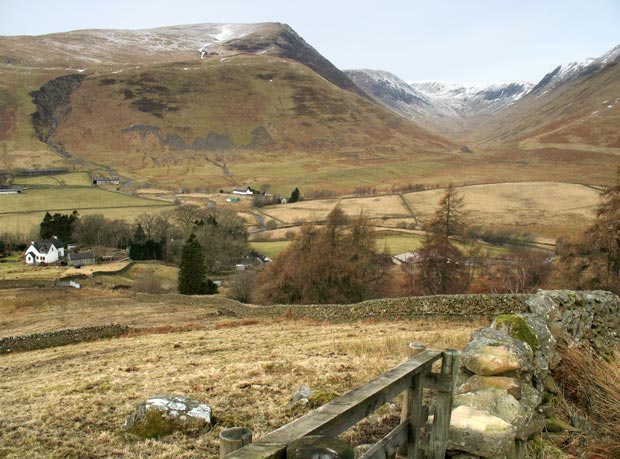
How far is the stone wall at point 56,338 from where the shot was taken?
22.8 metres

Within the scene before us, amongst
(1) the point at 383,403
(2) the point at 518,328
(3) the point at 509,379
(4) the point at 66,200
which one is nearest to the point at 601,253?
(2) the point at 518,328

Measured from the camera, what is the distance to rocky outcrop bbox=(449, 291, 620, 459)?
15.9 ft

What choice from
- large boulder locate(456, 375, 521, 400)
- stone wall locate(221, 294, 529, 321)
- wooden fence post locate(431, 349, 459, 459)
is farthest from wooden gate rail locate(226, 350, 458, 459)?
stone wall locate(221, 294, 529, 321)

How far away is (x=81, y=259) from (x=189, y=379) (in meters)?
68.8

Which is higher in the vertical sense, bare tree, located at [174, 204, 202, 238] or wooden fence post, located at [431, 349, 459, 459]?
wooden fence post, located at [431, 349, 459, 459]

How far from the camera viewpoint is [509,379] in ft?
18.7

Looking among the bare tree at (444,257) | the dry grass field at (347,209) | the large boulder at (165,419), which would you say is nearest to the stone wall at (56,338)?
the large boulder at (165,419)

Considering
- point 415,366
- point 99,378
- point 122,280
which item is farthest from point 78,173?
point 415,366

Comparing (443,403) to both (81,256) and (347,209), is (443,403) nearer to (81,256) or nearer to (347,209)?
(81,256)

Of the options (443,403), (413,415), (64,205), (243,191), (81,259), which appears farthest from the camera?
(243,191)

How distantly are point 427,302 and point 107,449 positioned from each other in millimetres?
17441

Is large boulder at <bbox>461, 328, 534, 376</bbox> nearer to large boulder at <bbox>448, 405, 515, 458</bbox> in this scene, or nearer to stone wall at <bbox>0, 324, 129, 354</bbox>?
large boulder at <bbox>448, 405, 515, 458</bbox>

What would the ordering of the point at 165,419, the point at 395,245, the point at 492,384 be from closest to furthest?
1. the point at 492,384
2. the point at 165,419
3. the point at 395,245

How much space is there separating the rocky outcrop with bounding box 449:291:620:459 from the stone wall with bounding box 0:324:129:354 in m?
23.0
